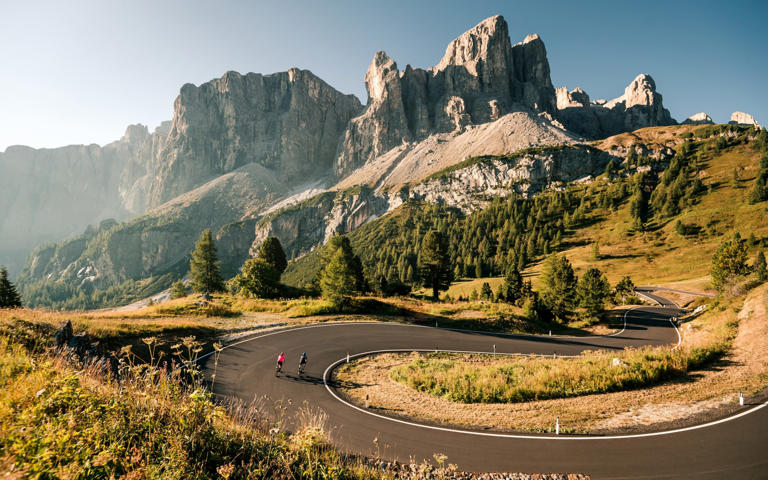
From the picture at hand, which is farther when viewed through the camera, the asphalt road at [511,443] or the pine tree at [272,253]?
the pine tree at [272,253]

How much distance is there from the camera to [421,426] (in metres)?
11.5

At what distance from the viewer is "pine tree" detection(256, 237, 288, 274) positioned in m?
51.0

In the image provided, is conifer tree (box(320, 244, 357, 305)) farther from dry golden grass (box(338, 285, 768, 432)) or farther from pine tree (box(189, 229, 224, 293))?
pine tree (box(189, 229, 224, 293))

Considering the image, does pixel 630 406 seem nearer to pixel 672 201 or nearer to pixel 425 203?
pixel 672 201

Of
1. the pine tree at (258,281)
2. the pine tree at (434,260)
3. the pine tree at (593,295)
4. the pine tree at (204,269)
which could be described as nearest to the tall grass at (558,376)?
the pine tree at (593,295)

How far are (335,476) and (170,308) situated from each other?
32766mm

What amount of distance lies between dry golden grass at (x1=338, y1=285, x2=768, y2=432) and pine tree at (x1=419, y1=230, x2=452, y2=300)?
32.0 m

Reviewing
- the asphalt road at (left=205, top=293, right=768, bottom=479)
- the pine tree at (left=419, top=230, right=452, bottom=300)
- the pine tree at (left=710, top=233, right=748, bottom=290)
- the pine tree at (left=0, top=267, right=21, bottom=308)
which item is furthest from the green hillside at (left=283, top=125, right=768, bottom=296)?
the pine tree at (left=0, top=267, right=21, bottom=308)

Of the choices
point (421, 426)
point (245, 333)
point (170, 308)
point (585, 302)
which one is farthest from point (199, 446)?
point (585, 302)

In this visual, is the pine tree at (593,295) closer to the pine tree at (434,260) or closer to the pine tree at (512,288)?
the pine tree at (512,288)

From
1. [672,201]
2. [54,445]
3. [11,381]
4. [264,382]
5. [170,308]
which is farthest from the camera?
[672,201]

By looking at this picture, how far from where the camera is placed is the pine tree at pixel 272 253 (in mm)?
50969

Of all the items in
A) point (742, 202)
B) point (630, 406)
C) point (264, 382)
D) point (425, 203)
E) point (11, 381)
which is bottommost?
point (264, 382)

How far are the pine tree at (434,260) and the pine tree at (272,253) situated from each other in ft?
82.4
